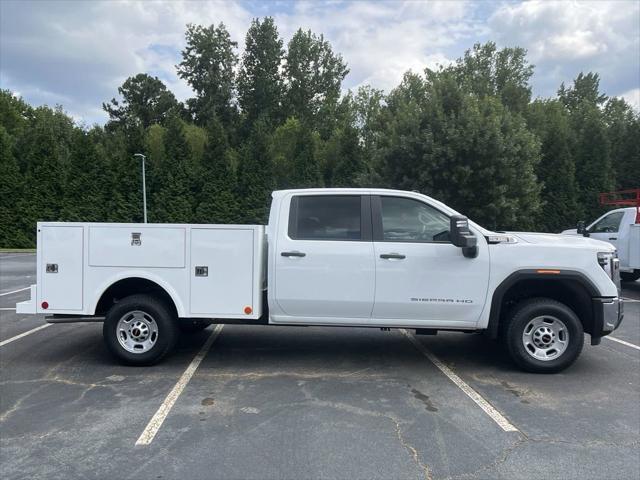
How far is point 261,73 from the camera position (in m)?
58.3

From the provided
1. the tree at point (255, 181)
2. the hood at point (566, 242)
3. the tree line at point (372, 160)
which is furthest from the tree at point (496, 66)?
the hood at point (566, 242)

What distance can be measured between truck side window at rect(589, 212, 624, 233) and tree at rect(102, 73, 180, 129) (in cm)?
5796

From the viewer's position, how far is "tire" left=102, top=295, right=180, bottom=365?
19.8 ft

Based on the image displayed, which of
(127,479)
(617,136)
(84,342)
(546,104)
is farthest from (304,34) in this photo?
(127,479)

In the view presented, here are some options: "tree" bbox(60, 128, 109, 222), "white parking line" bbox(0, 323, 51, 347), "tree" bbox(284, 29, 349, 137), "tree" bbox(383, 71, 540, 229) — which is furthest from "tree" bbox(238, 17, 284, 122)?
"white parking line" bbox(0, 323, 51, 347)

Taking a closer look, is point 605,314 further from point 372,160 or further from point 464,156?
point 372,160

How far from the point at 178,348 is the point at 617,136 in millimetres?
35462

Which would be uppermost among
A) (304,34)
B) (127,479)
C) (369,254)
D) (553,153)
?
(304,34)

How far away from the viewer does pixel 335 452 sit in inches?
158

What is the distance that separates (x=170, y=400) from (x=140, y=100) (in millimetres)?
67777

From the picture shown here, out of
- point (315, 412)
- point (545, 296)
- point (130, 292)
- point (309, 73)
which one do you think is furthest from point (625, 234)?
point (309, 73)

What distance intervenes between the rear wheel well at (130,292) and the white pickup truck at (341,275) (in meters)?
0.08

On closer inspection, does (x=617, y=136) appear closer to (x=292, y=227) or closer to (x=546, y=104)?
(x=546, y=104)

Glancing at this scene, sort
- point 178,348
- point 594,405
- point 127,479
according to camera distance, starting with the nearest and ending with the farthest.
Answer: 1. point 127,479
2. point 594,405
3. point 178,348
